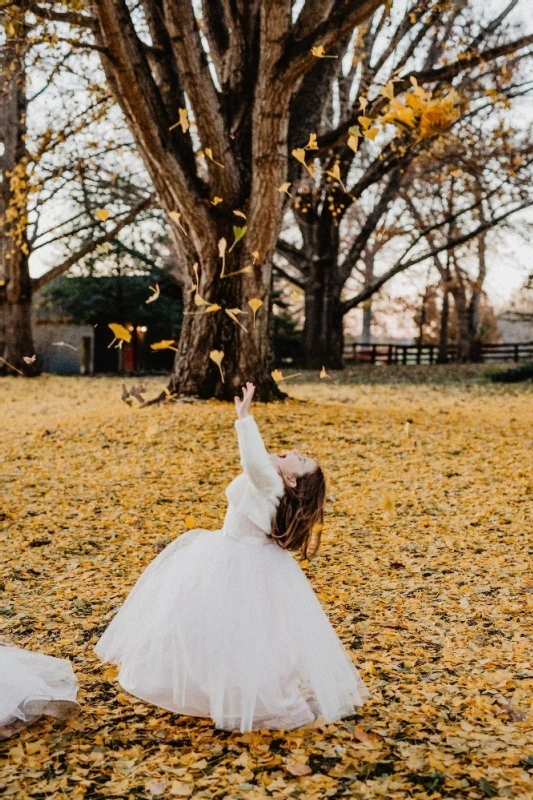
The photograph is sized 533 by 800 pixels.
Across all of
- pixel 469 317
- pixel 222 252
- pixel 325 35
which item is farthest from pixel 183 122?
pixel 469 317

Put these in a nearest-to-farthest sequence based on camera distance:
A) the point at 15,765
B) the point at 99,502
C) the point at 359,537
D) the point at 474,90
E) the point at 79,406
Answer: the point at 15,765
the point at 359,537
the point at 99,502
the point at 79,406
the point at 474,90

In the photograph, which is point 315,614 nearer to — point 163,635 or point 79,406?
point 163,635

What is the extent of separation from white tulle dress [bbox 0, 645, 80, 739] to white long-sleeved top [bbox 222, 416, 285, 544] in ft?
3.05

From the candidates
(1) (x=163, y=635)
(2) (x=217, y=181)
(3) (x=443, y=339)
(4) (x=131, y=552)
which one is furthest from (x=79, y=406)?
(3) (x=443, y=339)

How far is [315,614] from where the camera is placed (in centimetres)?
327

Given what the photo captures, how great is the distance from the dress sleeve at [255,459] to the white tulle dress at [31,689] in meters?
1.17

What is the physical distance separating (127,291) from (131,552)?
19900mm

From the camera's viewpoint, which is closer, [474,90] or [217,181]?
[217,181]

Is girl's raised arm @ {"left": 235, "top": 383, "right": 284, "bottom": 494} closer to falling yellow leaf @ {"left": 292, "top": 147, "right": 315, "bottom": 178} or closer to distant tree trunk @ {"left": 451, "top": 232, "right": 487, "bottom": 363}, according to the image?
falling yellow leaf @ {"left": 292, "top": 147, "right": 315, "bottom": 178}

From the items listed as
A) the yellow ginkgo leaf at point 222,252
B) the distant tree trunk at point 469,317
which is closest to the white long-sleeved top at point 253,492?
the yellow ginkgo leaf at point 222,252

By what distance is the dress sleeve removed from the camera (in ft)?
10.4

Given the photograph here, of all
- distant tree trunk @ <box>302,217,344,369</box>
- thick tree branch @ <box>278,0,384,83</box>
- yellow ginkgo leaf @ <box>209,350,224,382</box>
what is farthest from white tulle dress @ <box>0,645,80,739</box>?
distant tree trunk @ <box>302,217,344,369</box>

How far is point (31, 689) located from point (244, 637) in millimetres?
866

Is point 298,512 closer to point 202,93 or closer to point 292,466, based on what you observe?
point 292,466
